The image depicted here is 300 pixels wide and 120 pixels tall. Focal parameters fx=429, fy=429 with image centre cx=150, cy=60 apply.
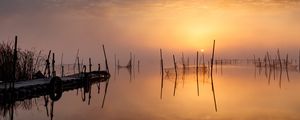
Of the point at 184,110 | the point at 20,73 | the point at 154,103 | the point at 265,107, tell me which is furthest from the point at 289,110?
the point at 20,73

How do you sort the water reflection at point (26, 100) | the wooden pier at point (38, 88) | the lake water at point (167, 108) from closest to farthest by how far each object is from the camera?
1. the lake water at point (167, 108)
2. the water reflection at point (26, 100)
3. the wooden pier at point (38, 88)

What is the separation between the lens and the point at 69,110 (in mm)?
19328

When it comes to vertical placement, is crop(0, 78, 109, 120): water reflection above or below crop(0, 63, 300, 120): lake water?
above

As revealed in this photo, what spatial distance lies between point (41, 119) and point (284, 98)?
13.7m

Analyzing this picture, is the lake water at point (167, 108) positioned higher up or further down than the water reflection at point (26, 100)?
further down

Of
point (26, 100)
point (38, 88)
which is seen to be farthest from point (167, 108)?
point (38, 88)

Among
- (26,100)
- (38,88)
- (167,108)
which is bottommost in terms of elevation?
(167,108)

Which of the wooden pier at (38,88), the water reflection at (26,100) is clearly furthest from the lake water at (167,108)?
the wooden pier at (38,88)

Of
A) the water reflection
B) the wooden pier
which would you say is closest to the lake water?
the water reflection

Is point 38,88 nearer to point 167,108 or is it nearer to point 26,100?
point 26,100

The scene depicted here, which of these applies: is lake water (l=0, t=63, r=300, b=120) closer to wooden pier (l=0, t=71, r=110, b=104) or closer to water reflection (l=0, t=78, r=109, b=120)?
water reflection (l=0, t=78, r=109, b=120)

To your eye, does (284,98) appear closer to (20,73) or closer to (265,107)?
(265,107)

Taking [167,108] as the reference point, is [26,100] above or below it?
above

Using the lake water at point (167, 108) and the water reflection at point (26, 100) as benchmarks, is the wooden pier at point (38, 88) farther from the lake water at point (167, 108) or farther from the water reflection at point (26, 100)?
the lake water at point (167, 108)
